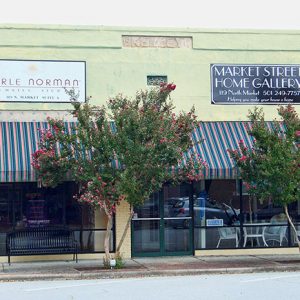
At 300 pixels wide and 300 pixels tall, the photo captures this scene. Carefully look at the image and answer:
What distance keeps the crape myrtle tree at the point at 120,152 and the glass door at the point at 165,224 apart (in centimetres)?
275

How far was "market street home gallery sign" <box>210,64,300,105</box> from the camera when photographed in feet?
66.7

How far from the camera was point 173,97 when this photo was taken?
20.0m

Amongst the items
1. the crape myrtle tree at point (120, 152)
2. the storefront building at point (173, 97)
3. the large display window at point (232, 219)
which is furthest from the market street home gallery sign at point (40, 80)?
the large display window at point (232, 219)

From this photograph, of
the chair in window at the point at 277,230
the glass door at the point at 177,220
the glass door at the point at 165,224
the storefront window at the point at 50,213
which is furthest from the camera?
the chair in window at the point at 277,230

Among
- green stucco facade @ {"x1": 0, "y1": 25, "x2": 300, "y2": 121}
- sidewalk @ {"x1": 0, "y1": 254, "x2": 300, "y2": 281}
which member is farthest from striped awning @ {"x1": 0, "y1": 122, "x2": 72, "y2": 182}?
sidewalk @ {"x1": 0, "y1": 254, "x2": 300, "y2": 281}

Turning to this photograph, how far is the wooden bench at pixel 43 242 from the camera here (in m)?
18.0

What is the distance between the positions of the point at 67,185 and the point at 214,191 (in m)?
4.34

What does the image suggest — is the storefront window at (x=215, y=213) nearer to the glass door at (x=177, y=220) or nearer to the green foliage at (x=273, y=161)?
the glass door at (x=177, y=220)

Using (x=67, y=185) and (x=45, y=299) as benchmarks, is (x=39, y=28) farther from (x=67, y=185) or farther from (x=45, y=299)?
(x=45, y=299)

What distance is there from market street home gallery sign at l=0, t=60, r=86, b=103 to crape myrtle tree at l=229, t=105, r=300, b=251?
5.13 metres

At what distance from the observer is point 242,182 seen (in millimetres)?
19859

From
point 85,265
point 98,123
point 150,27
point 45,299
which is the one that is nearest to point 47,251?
point 85,265

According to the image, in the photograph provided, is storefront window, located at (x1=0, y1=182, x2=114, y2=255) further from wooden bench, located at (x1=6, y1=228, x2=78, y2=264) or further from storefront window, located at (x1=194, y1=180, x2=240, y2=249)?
storefront window, located at (x1=194, y1=180, x2=240, y2=249)

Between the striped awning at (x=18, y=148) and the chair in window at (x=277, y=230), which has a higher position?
the striped awning at (x=18, y=148)
